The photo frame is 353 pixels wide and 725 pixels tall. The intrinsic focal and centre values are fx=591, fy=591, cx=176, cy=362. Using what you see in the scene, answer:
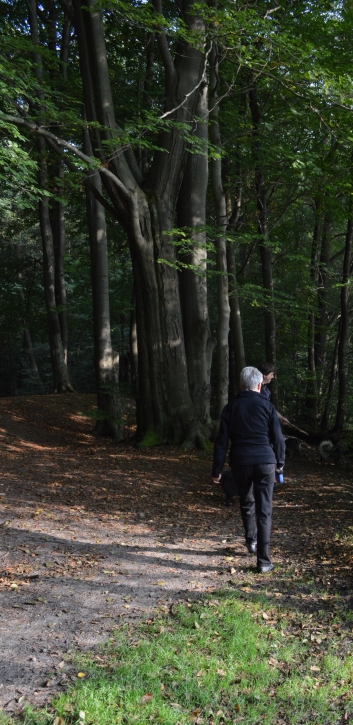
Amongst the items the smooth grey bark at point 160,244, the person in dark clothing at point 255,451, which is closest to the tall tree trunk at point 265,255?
the smooth grey bark at point 160,244

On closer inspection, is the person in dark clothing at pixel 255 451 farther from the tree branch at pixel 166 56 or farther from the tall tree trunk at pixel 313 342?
the tall tree trunk at pixel 313 342

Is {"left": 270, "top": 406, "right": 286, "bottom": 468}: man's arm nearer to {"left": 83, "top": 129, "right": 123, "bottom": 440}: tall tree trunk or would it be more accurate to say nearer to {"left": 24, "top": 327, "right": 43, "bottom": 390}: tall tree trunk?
{"left": 83, "top": 129, "right": 123, "bottom": 440}: tall tree trunk

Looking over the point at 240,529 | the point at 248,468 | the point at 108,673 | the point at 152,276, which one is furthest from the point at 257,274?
the point at 108,673

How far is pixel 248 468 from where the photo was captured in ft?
18.0

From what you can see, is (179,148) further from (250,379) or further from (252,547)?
(252,547)

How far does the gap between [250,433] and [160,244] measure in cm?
740

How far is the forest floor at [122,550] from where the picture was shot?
410cm

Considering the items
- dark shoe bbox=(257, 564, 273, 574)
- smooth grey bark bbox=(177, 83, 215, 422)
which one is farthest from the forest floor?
smooth grey bark bbox=(177, 83, 215, 422)

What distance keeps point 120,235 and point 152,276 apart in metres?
8.17

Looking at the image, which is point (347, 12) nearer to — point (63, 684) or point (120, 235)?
point (120, 235)

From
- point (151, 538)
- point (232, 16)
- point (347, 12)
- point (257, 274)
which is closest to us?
point (151, 538)

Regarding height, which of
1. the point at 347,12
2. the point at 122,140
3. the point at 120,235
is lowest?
the point at 122,140

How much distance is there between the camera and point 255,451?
552cm

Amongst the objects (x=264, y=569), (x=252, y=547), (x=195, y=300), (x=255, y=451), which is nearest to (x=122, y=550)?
(x=252, y=547)
